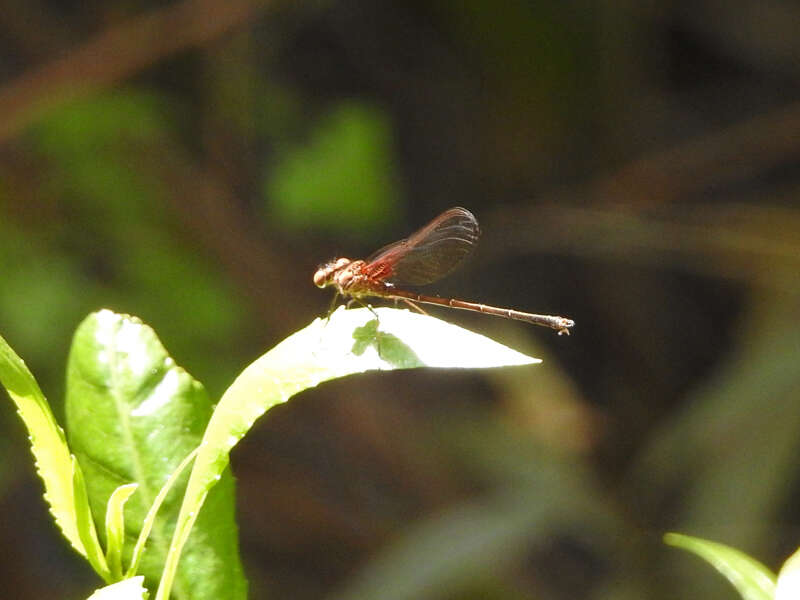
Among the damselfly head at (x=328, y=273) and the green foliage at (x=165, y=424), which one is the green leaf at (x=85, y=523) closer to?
the green foliage at (x=165, y=424)

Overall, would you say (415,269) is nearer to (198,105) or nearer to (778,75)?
(198,105)

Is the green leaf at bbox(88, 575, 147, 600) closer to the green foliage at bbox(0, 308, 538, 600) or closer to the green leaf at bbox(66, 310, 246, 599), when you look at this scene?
the green foliage at bbox(0, 308, 538, 600)

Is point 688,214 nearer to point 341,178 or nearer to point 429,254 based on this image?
point 341,178

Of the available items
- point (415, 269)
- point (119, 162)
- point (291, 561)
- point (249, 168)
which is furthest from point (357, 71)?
point (415, 269)

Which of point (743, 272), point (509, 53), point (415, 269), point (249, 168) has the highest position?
point (509, 53)

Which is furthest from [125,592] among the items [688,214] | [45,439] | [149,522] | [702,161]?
[702,161]

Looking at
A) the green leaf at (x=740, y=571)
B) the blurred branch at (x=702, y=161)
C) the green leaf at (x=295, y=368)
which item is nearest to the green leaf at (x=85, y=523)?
the green leaf at (x=295, y=368)

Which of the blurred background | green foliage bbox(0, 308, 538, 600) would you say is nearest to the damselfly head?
green foliage bbox(0, 308, 538, 600)
